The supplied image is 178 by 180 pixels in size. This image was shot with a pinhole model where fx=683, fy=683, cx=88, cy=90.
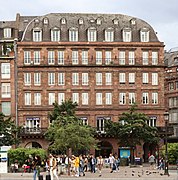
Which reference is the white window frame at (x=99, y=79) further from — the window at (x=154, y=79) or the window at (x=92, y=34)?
the window at (x=154, y=79)

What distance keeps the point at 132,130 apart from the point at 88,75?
1329cm

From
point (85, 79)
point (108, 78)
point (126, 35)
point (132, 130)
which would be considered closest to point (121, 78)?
point (108, 78)

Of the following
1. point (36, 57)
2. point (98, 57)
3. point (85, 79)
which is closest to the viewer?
point (36, 57)

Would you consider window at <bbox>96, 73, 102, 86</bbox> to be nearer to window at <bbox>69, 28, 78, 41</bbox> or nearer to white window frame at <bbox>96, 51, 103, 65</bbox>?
white window frame at <bbox>96, 51, 103, 65</bbox>

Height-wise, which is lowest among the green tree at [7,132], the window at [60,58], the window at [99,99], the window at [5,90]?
the green tree at [7,132]

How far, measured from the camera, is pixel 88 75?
10525 centimetres

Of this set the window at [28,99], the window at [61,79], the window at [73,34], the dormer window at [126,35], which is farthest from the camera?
the dormer window at [126,35]

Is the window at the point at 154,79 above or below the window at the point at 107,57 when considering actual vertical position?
below

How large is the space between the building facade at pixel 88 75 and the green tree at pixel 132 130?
551 centimetres

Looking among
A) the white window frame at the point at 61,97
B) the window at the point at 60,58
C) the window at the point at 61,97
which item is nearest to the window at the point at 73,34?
the window at the point at 60,58

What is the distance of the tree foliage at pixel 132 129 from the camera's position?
317 feet

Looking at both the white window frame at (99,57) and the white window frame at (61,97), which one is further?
the white window frame at (99,57)

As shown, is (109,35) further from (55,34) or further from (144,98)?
(144,98)

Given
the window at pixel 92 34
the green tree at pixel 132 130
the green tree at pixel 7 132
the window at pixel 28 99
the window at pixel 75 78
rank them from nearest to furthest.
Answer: the green tree at pixel 7 132 < the green tree at pixel 132 130 < the window at pixel 28 99 < the window at pixel 75 78 < the window at pixel 92 34
